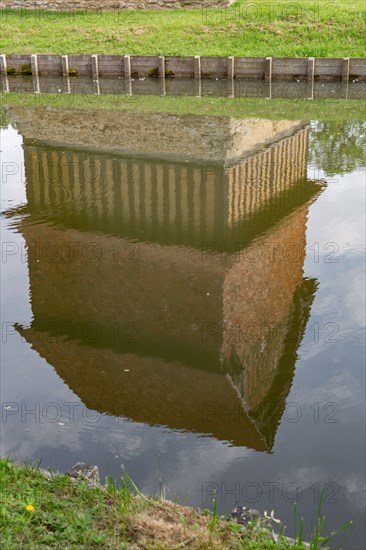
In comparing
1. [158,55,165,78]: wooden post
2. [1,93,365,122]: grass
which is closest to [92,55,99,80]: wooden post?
[158,55,165,78]: wooden post

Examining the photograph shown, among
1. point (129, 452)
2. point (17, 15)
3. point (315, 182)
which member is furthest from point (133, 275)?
point (17, 15)

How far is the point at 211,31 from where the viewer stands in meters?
30.5

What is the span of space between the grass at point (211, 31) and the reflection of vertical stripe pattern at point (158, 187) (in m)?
13.7

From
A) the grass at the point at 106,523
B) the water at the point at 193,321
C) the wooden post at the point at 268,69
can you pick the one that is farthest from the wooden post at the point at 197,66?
the grass at the point at 106,523

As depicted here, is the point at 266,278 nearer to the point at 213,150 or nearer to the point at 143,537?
the point at 143,537

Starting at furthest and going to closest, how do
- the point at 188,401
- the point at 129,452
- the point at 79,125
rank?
the point at 79,125
the point at 188,401
the point at 129,452

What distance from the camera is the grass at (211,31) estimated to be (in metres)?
28.8

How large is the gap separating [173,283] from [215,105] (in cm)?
1341

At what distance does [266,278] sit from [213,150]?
24.1ft

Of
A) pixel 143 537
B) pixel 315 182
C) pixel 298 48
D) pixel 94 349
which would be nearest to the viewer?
pixel 143 537

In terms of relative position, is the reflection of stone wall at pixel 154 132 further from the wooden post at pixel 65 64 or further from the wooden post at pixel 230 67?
the wooden post at pixel 65 64

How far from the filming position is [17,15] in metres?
35.0

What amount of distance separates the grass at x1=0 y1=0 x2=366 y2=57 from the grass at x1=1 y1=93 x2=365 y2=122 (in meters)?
6.32

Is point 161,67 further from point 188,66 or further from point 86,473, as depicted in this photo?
point 86,473
